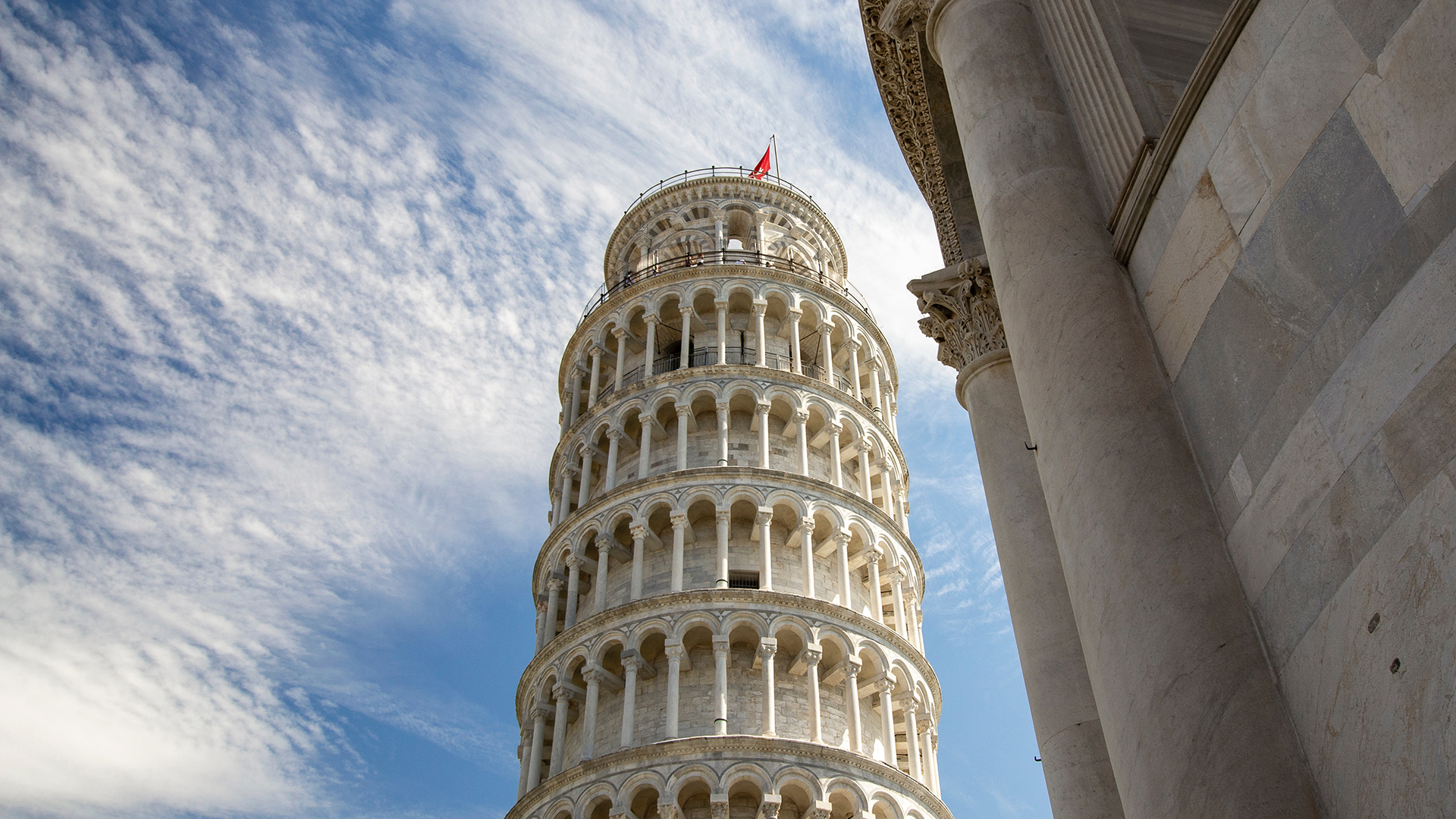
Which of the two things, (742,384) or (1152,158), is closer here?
(1152,158)

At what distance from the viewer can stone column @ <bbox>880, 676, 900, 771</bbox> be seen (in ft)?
86.9

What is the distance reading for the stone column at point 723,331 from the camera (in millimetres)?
33781

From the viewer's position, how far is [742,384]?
32.6m

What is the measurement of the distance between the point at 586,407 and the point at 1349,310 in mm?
31662

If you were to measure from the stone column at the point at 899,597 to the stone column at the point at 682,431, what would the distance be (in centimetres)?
643

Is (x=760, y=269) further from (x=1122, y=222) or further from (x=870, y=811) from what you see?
(x=1122, y=222)

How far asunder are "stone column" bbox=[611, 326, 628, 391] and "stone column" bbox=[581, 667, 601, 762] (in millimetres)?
10634

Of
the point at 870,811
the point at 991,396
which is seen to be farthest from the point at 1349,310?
the point at 870,811

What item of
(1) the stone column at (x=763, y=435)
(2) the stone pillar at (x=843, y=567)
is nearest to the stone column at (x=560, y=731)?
(2) the stone pillar at (x=843, y=567)

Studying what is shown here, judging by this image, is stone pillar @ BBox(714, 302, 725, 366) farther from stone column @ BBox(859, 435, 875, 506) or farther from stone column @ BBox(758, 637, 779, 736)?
stone column @ BBox(758, 637, 779, 736)

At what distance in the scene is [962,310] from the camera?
11797mm

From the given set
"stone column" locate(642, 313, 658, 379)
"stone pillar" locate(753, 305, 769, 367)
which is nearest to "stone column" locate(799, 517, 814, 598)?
"stone pillar" locate(753, 305, 769, 367)

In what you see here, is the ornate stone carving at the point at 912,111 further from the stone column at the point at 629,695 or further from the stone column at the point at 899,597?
the stone column at the point at 899,597

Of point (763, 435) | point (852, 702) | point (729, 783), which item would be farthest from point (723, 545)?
point (729, 783)
